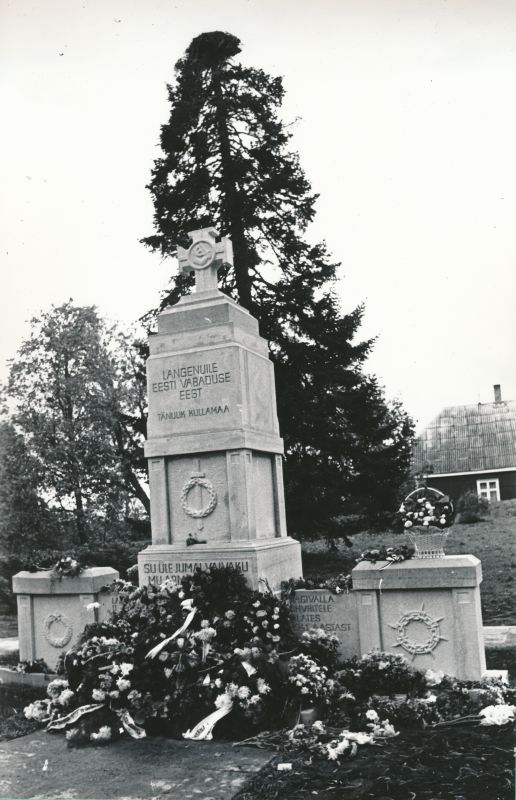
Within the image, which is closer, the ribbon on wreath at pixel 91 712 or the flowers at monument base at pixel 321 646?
the ribbon on wreath at pixel 91 712

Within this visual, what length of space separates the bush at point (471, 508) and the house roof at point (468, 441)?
71.8 inches

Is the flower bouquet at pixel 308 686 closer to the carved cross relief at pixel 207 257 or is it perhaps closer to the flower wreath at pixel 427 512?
the flower wreath at pixel 427 512

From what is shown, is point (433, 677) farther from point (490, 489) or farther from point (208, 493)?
point (490, 489)

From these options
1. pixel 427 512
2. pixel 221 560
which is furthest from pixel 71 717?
pixel 427 512

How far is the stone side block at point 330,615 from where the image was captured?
7.87 meters

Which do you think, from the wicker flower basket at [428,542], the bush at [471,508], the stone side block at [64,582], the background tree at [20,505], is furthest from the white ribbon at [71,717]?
the bush at [471,508]

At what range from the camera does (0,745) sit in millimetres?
6191

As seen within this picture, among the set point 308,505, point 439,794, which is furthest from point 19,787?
point 308,505

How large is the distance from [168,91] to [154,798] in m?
16.3

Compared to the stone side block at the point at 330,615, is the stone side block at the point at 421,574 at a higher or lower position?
higher

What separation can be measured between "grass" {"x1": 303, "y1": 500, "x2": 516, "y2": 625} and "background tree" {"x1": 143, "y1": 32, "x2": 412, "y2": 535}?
2.05 metres

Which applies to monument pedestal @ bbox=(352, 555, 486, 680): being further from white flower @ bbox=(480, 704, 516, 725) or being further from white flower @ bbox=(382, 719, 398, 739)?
white flower @ bbox=(382, 719, 398, 739)

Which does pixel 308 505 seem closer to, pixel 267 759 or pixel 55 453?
pixel 55 453

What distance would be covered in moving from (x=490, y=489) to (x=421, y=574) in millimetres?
19341
